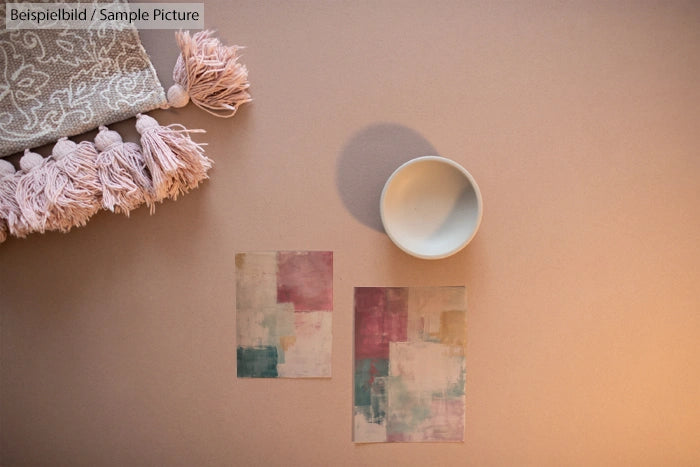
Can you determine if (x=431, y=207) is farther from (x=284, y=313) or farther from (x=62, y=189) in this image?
(x=62, y=189)

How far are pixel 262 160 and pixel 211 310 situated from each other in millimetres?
367

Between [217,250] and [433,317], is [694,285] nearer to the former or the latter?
[433,317]

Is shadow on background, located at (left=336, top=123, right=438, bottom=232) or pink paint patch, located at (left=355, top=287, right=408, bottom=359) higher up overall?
shadow on background, located at (left=336, top=123, right=438, bottom=232)

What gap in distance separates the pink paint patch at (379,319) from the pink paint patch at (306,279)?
3.0 inches

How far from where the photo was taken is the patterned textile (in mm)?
1031

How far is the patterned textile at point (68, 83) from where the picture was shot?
1031 mm

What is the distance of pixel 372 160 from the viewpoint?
1089mm

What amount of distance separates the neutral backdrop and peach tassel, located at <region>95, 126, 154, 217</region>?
0.19ft

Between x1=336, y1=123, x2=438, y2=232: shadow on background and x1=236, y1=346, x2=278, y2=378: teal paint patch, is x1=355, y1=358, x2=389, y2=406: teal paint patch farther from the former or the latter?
x1=336, y1=123, x2=438, y2=232: shadow on background

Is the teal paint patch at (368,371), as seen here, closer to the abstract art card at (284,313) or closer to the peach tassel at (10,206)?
the abstract art card at (284,313)

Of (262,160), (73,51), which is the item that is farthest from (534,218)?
(73,51)

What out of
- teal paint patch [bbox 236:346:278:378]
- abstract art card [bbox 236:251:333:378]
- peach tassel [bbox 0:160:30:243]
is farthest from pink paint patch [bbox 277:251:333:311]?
peach tassel [bbox 0:160:30:243]

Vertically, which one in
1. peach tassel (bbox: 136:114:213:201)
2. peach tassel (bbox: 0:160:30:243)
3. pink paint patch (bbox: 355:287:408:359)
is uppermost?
peach tassel (bbox: 136:114:213:201)

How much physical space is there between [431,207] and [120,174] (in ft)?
2.24
